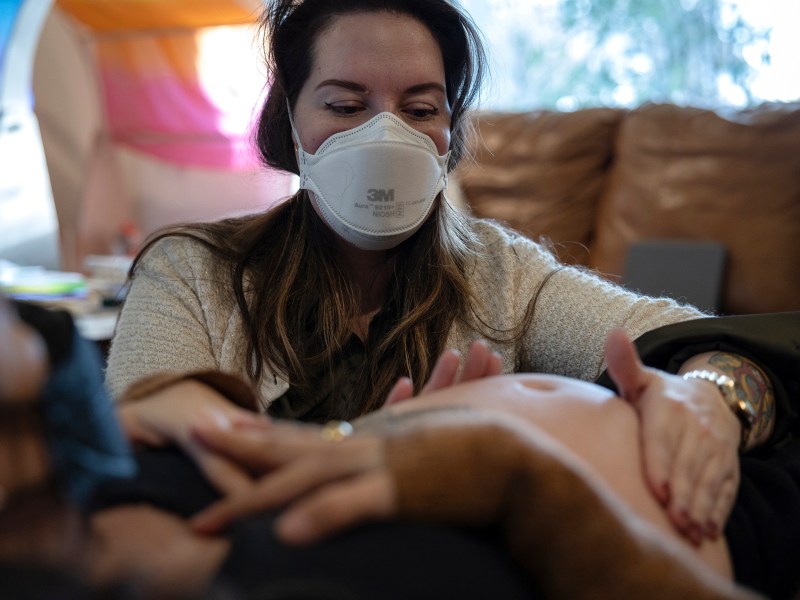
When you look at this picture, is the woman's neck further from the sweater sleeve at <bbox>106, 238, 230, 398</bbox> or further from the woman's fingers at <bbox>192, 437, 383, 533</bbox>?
the woman's fingers at <bbox>192, 437, 383, 533</bbox>

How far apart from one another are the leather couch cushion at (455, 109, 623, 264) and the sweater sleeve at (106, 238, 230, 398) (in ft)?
4.57

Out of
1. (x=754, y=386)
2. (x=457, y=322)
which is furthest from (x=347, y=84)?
(x=754, y=386)

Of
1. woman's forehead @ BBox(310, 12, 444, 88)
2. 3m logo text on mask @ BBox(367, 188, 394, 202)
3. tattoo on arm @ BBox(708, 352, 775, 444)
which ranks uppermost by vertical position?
woman's forehead @ BBox(310, 12, 444, 88)

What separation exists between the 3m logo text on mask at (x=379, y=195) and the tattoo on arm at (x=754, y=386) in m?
0.56

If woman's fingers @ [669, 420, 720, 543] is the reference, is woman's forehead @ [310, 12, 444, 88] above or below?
above

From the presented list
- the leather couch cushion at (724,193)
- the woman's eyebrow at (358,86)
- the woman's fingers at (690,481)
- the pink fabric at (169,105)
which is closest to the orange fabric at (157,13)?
the pink fabric at (169,105)

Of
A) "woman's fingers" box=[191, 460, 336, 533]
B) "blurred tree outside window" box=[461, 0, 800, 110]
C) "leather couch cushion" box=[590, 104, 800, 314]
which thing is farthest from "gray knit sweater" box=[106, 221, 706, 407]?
"blurred tree outside window" box=[461, 0, 800, 110]

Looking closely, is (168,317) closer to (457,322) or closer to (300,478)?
(457,322)

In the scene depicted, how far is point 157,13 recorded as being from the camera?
3.48 meters

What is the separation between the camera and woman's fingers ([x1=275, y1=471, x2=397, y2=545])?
512 mm

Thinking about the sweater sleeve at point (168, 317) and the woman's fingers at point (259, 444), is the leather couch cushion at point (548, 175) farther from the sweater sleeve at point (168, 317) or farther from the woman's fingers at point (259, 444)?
the woman's fingers at point (259, 444)

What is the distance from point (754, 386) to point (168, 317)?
0.85 m

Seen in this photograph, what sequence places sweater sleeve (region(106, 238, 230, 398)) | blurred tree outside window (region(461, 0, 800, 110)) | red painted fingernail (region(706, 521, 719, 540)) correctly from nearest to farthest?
red painted fingernail (region(706, 521, 719, 540))
sweater sleeve (region(106, 238, 230, 398))
blurred tree outside window (region(461, 0, 800, 110))

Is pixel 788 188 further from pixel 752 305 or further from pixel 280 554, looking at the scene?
pixel 280 554
